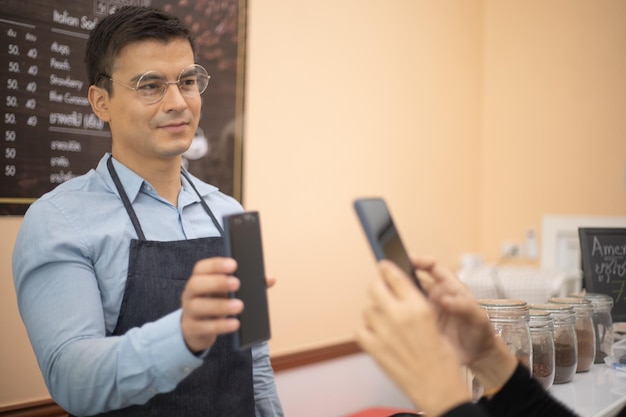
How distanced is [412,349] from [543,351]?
1013 mm

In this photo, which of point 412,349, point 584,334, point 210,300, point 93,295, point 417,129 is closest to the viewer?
point 412,349

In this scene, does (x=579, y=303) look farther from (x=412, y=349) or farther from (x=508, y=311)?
(x=412, y=349)

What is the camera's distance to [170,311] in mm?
1427

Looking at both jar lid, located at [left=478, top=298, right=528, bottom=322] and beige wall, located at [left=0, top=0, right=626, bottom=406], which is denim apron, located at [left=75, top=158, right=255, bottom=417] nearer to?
jar lid, located at [left=478, top=298, right=528, bottom=322]

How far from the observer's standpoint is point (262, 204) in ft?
8.87

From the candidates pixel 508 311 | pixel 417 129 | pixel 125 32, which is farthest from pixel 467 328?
pixel 417 129

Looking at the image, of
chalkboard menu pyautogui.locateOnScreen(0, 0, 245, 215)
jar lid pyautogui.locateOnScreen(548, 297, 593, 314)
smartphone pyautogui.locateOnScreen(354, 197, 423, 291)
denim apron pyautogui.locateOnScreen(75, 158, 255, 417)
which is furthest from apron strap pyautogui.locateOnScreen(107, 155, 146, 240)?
jar lid pyautogui.locateOnScreen(548, 297, 593, 314)

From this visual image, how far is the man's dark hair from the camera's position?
148 cm

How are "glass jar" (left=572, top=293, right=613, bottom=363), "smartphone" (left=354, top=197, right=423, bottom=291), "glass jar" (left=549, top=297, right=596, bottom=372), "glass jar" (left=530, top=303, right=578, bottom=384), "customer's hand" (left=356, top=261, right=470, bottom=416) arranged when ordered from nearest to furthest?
"customer's hand" (left=356, top=261, right=470, bottom=416) → "smartphone" (left=354, top=197, right=423, bottom=291) → "glass jar" (left=530, top=303, right=578, bottom=384) → "glass jar" (left=549, top=297, right=596, bottom=372) → "glass jar" (left=572, top=293, right=613, bottom=363)

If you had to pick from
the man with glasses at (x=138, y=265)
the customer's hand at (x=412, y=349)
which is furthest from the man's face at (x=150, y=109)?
the customer's hand at (x=412, y=349)

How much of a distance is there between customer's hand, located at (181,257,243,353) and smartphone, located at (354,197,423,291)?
227 millimetres

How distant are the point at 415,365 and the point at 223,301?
36 cm

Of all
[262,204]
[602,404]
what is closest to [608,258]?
[602,404]

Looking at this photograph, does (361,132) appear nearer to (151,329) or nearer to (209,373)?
(209,373)
